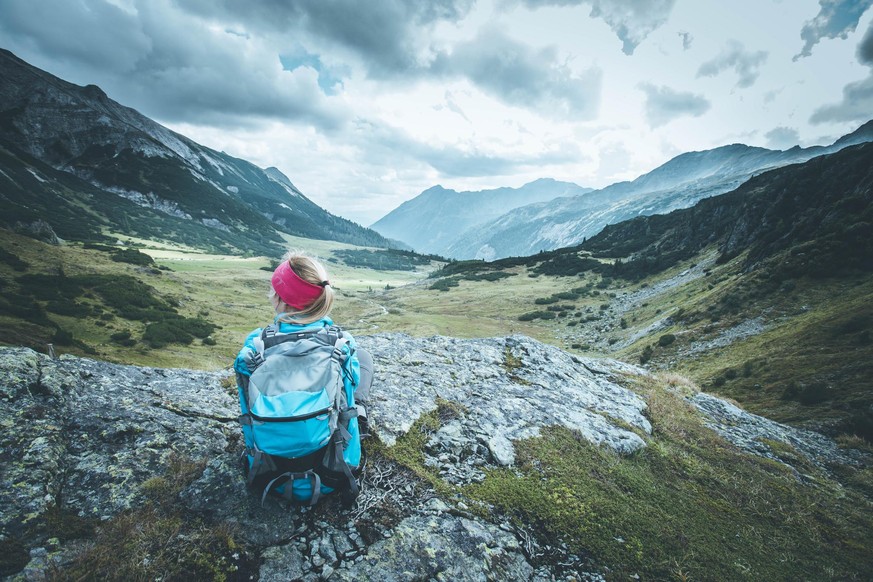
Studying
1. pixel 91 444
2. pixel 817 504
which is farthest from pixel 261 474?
pixel 817 504

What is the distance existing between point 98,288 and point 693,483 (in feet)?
232

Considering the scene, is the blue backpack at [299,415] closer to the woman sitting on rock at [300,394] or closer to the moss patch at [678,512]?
the woman sitting on rock at [300,394]

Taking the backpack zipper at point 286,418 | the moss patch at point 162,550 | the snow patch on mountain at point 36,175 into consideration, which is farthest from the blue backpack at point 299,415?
the snow patch on mountain at point 36,175

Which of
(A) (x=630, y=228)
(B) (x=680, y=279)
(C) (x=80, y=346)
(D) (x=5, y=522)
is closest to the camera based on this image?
(D) (x=5, y=522)

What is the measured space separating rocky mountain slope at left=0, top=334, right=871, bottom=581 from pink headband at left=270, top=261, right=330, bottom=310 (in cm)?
283

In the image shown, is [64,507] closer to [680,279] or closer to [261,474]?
[261,474]

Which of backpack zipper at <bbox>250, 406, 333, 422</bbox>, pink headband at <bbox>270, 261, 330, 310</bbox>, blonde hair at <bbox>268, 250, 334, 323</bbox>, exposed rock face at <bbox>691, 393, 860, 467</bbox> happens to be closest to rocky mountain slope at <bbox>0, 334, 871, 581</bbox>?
backpack zipper at <bbox>250, 406, 333, 422</bbox>

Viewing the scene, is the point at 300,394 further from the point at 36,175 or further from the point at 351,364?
the point at 36,175

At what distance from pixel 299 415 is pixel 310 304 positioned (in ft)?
5.24

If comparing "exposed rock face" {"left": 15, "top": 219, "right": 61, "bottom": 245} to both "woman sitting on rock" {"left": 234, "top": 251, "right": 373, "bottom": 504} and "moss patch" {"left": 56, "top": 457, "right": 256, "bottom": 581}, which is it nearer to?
"moss patch" {"left": 56, "top": 457, "right": 256, "bottom": 581}

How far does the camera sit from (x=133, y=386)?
287 inches

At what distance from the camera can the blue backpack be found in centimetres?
411

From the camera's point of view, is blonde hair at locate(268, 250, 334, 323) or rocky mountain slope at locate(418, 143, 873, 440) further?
rocky mountain slope at locate(418, 143, 873, 440)

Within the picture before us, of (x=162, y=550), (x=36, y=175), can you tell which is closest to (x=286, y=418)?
(x=162, y=550)
